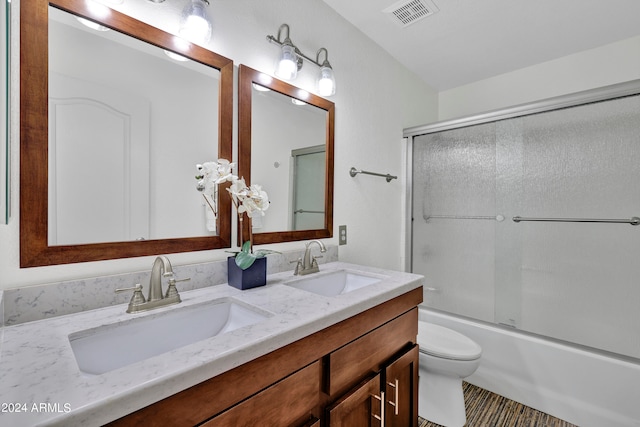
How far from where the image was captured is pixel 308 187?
155 cm

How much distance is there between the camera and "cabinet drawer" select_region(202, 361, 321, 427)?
0.62 metres

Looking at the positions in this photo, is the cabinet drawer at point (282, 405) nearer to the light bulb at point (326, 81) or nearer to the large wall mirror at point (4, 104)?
the large wall mirror at point (4, 104)

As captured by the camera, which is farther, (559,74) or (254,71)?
(559,74)

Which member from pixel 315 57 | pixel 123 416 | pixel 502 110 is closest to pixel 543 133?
pixel 502 110

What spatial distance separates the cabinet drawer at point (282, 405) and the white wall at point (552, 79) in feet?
8.36

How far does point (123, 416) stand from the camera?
474 millimetres

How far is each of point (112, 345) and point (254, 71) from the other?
1117 mm

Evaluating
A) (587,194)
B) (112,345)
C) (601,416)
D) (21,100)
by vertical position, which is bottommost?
(601,416)

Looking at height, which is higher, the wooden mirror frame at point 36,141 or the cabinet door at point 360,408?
the wooden mirror frame at point 36,141

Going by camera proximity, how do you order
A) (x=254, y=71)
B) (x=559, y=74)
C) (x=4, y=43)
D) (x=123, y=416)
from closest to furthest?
(x=123, y=416)
(x=4, y=43)
(x=254, y=71)
(x=559, y=74)

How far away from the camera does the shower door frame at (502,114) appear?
1.54 m

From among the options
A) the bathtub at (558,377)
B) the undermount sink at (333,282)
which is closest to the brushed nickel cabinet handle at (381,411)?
the undermount sink at (333,282)

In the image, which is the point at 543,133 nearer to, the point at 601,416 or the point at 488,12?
the point at 488,12

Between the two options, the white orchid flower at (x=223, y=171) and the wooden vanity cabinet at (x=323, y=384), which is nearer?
the wooden vanity cabinet at (x=323, y=384)
